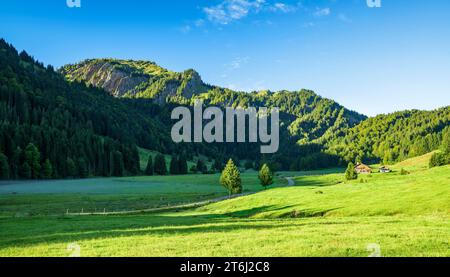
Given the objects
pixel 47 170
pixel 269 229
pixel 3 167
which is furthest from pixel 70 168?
pixel 269 229

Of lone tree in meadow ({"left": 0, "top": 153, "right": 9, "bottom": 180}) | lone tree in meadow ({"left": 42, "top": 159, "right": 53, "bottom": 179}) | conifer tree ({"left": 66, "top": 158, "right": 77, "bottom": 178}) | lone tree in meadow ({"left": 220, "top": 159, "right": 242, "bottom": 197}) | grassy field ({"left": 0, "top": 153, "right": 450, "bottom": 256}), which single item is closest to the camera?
grassy field ({"left": 0, "top": 153, "right": 450, "bottom": 256})

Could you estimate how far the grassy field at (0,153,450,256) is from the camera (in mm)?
15719

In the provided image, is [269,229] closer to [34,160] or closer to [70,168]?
[34,160]

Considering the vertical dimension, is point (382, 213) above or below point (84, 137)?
below

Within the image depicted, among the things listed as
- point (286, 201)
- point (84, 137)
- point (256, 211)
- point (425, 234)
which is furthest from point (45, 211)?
point (84, 137)

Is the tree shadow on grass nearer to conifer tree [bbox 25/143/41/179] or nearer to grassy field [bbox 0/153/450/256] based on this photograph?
grassy field [bbox 0/153/450/256]

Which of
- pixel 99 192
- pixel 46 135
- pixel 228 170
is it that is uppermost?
pixel 46 135

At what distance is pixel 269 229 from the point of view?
Result: 2572 cm

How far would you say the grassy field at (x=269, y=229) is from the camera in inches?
619

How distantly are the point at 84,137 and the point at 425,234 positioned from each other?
187 metres

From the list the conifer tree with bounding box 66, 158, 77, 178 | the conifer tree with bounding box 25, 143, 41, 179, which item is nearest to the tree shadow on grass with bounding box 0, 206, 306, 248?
the conifer tree with bounding box 25, 143, 41, 179
